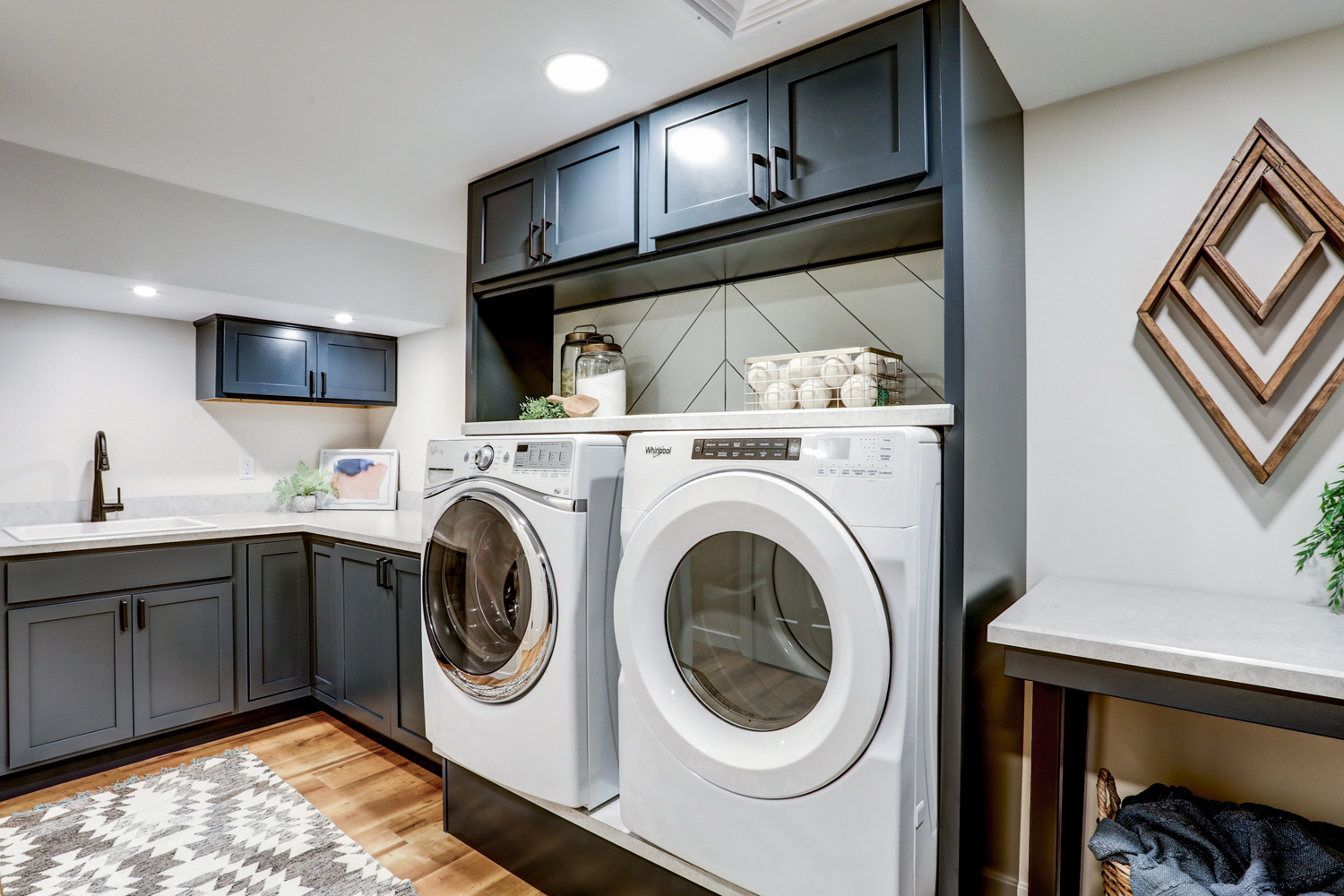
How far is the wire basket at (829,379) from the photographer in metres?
1.59

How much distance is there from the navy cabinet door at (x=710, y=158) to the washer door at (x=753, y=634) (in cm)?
72

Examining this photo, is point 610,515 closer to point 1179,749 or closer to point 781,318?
point 781,318

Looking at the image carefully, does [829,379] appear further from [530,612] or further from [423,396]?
[423,396]

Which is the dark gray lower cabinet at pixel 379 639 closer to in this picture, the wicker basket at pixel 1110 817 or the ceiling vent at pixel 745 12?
the ceiling vent at pixel 745 12

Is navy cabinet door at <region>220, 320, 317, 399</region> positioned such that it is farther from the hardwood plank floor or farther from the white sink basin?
the hardwood plank floor

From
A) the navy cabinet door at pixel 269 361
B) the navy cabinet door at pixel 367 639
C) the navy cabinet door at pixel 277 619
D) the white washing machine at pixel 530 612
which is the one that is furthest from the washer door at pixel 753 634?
the navy cabinet door at pixel 269 361

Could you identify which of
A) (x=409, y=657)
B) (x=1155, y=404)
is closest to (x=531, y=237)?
(x=409, y=657)

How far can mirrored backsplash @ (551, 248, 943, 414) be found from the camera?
185cm

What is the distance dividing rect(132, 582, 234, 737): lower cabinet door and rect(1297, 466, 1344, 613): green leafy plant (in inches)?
139

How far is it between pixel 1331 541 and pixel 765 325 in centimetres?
140

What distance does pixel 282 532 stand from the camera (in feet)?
10.1

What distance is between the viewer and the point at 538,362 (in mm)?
2721

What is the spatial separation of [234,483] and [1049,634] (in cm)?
381

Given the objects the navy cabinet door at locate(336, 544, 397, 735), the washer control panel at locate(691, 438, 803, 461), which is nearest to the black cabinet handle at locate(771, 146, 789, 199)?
the washer control panel at locate(691, 438, 803, 461)
